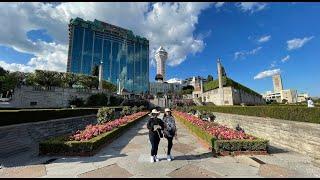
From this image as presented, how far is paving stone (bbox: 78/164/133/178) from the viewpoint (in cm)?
656

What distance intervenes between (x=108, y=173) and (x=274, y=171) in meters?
4.97

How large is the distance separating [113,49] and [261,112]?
140 meters

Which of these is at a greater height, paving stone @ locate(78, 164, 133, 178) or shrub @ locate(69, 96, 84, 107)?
shrub @ locate(69, 96, 84, 107)

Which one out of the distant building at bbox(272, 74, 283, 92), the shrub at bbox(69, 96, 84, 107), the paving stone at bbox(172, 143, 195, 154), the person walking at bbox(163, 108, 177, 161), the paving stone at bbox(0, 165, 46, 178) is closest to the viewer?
the paving stone at bbox(0, 165, 46, 178)

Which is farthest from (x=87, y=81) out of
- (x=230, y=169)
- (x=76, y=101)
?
(x=230, y=169)

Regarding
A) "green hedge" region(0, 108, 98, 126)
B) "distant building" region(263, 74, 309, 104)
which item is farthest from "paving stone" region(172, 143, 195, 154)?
"distant building" region(263, 74, 309, 104)

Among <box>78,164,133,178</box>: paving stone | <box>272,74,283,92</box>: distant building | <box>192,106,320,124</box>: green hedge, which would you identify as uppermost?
<box>272,74,283,92</box>: distant building

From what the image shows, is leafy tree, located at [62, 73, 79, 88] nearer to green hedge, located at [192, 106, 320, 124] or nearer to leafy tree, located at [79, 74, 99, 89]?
leafy tree, located at [79, 74, 99, 89]

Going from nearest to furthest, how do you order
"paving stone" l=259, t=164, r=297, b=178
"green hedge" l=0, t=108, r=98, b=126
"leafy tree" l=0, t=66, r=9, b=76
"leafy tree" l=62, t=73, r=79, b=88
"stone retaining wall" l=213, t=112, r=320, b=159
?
"paving stone" l=259, t=164, r=297, b=178, "stone retaining wall" l=213, t=112, r=320, b=159, "green hedge" l=0, t=108, r=98, b=126, "leafy tree" l=0, t=66, r=9, b=76, "leafy tree" l=62, t=73, r=79, b=88

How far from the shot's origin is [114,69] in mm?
149750

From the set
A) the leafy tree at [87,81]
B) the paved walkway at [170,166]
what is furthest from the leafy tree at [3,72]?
the paved walkway at [170,166]

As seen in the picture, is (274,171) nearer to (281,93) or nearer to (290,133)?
(290,133)

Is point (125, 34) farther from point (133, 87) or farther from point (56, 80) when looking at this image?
point (56, 80)

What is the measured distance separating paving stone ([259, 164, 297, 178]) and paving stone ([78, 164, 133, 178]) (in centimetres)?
396
